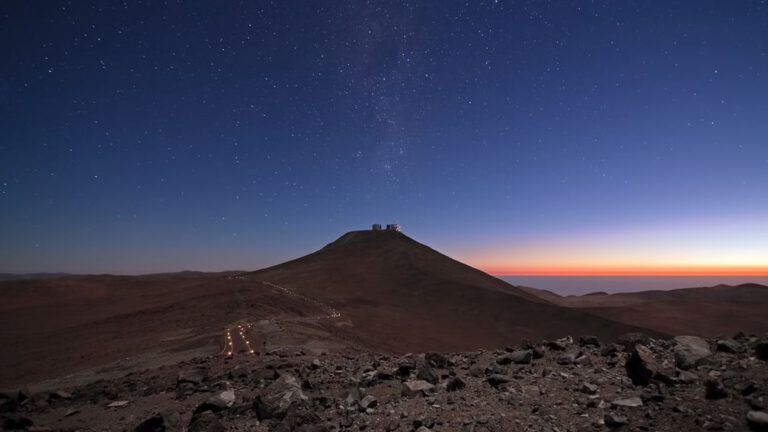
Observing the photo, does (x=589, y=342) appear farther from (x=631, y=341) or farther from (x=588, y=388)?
(x=588, y=388)

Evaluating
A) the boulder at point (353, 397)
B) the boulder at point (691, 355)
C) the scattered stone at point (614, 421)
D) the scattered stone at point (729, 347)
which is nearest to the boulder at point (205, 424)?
the boulder at point (353, 397)

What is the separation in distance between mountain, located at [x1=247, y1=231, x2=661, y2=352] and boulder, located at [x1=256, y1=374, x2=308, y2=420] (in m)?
15.6

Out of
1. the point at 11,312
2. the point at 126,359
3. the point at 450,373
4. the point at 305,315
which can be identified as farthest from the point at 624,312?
the point at 11,312

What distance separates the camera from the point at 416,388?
8.73m

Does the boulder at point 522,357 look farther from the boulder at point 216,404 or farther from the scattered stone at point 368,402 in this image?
the boulder at point 216,404

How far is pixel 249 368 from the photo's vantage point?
510 inches

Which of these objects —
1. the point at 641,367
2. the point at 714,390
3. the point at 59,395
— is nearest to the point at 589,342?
the point at 641,367

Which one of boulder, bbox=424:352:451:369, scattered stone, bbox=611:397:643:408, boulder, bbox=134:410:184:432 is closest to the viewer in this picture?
scattered stone, bbox=611:397:643:408

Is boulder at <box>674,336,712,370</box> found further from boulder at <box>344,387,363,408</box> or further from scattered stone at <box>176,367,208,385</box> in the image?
scattered stone at <box>176,367,208,385</box>

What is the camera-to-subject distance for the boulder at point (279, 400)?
27.1 feet

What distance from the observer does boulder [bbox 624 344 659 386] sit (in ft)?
24.0

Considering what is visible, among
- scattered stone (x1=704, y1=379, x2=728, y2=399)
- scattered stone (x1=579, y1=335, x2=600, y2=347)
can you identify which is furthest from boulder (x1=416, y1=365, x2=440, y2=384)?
scattered stone (x1=704, y1=379, x2=728, y2=399)

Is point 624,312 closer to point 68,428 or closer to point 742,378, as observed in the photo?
point 742,378

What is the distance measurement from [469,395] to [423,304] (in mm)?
42861
